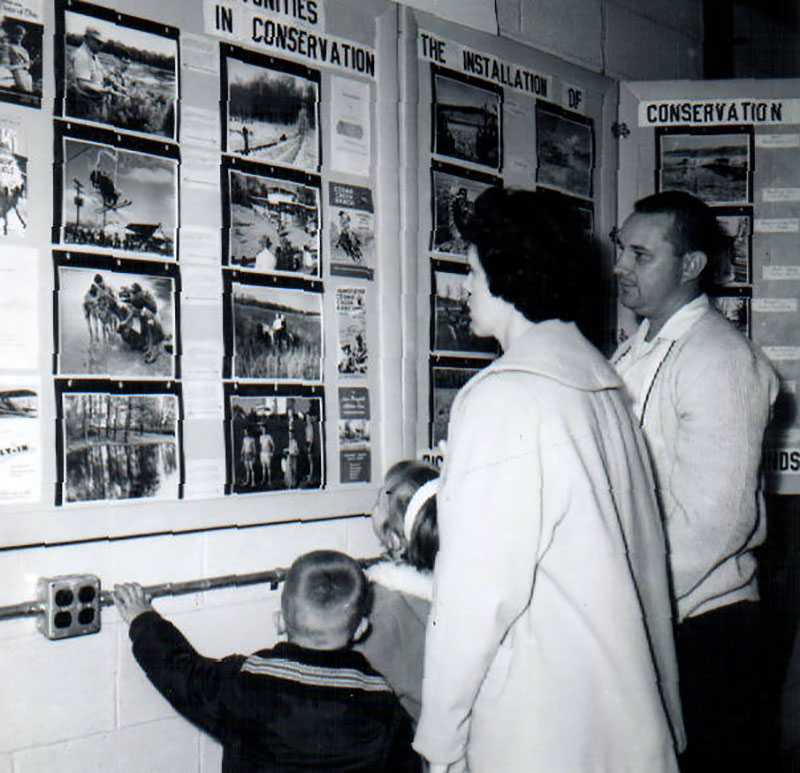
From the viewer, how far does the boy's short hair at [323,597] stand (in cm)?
162

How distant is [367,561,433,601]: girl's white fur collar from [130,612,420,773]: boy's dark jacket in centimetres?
26

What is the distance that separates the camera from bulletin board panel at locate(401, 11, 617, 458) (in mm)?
2350

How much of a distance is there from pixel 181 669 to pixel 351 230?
112 cm

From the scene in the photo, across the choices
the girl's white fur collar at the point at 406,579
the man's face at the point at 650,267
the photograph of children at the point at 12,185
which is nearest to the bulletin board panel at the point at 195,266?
the photograph of children at the point at 12,185

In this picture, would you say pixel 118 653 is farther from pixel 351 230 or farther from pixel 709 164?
pixel 709 164

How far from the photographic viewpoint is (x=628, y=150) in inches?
112

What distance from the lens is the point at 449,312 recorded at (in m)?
2.45

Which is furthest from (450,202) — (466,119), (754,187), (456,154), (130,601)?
(130,601)

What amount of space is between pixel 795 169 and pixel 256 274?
182 centimetres

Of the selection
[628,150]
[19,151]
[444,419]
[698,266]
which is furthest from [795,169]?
[19,151]

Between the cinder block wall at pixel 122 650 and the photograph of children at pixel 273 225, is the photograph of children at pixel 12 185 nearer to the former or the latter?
the photograph of children at pixel 273 225

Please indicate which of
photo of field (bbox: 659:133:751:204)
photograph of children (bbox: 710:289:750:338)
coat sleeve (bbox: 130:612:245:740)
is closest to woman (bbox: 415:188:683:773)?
coat sleeve (bbox: 130:612:245:740)

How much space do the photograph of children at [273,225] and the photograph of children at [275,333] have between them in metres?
0.06

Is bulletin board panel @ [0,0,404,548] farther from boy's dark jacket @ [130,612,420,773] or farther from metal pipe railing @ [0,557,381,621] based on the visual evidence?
boy's dark jacket @ [130,612,420,773]
